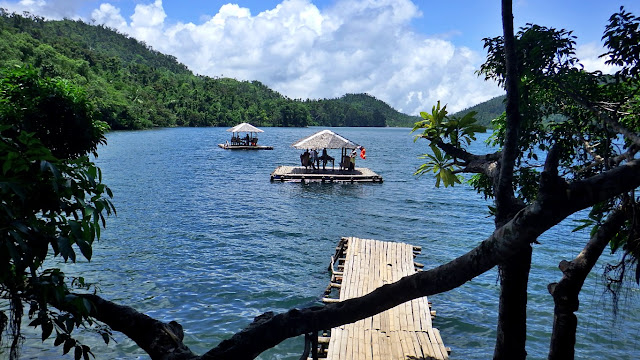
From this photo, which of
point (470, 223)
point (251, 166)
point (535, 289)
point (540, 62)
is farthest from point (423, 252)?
point (251, 166)

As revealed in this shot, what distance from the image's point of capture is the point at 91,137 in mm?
7555

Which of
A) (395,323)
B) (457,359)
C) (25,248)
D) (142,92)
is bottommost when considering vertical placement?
(457,359)

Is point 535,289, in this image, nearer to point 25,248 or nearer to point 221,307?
point 221,307

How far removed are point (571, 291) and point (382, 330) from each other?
15.1 ft

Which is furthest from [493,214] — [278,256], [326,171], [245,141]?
[245,141]

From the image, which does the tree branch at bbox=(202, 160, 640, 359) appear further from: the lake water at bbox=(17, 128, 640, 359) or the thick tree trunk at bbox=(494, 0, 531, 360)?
the lake water at bbox=(17, 128, 640, 359)

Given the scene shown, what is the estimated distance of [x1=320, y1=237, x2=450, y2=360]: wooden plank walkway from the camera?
759 cm

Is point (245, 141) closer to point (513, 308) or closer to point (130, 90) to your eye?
point (513, 308)

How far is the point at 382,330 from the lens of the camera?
8.41 m

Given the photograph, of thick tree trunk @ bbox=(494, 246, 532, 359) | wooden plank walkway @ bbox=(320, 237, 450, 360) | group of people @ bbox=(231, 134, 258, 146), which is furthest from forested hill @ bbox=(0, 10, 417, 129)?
thick tree trunk @ bbox=(494, 246, 532, 359)

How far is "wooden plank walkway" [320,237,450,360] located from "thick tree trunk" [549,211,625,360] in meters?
3.42

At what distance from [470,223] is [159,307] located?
15.8 m

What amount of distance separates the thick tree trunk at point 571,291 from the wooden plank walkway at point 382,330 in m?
3.42

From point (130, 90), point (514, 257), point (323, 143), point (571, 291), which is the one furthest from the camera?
point (130, 90)
